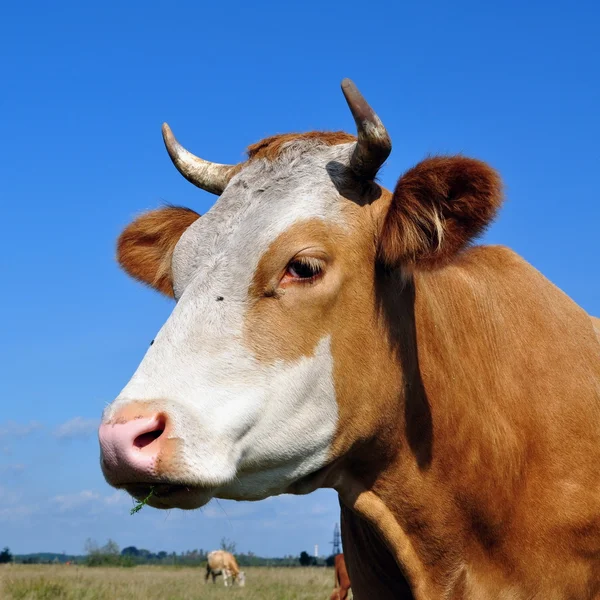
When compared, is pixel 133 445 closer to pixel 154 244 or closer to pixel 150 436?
pixel 150 436

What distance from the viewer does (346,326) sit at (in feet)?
14.0

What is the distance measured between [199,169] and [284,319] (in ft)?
5.88

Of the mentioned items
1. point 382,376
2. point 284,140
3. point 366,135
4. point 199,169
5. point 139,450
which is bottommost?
point 139,450

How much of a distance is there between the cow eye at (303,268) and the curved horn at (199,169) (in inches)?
48.3

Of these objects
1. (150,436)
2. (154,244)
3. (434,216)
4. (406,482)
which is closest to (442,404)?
(406,482)

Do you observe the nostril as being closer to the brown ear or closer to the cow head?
the cow head

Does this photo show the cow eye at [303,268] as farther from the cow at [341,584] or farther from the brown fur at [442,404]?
the cow at [341,584]

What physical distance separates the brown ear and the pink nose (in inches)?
90.6

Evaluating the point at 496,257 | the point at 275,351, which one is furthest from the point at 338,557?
the point at 275,351

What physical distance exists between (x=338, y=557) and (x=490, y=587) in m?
13.7

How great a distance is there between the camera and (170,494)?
3680mm

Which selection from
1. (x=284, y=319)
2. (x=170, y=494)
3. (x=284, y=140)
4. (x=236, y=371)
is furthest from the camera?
(x=284, y=140)

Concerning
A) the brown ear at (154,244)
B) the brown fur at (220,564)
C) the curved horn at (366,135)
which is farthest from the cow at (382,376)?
the brown fur at (220,564)

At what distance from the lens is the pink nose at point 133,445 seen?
3.45 m
